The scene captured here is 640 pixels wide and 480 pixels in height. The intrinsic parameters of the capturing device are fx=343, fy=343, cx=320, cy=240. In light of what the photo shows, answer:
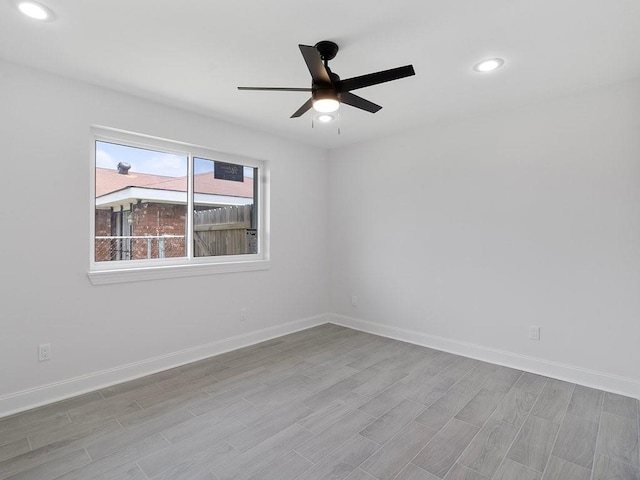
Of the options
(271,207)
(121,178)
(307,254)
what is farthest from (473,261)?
(121,178)

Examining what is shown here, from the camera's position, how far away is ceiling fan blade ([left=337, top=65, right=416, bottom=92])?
1824 millimetres

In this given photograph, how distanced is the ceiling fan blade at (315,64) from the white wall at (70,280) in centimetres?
188

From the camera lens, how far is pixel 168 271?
126 inches

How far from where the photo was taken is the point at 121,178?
3068 mm

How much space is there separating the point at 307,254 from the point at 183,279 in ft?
5.56

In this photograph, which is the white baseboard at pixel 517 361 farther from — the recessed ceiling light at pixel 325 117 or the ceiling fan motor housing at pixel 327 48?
the ceiling fan motor housing at pixel 327 48

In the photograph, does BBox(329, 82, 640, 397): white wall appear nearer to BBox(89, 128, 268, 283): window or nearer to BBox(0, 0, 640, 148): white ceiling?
BBox(0, 0, 640, 148): white ceiling

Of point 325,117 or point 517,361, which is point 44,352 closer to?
point 325,117

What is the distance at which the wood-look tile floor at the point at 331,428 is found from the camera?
73.0 inches

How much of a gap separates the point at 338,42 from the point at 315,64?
473mm

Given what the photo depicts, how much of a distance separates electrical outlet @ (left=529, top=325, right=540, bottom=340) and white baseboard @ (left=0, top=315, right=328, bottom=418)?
2.62 meters

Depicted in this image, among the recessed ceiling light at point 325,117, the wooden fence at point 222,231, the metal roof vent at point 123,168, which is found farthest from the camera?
the wooden fence at point 222,231

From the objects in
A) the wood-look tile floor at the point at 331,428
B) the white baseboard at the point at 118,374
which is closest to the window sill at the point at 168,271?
the white baseboard at the point at 118,374

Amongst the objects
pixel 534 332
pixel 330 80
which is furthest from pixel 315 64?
pixel 534 332
